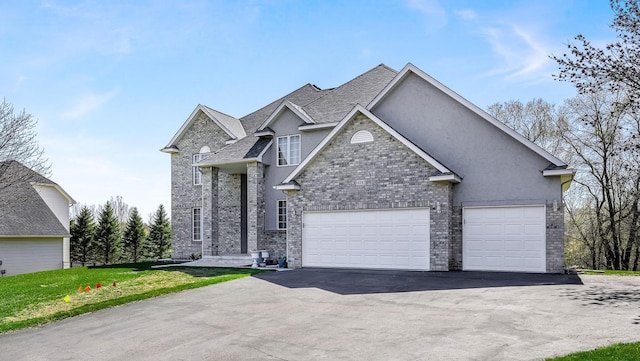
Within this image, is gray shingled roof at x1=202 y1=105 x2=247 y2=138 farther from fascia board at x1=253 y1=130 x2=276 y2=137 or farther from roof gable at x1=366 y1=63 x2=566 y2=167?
roof gable at x1=366 y1=63 x2=566 y2=167

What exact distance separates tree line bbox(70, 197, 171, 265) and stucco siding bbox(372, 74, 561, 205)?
1057 inches

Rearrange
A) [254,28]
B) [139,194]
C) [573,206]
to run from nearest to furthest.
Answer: [254,28]
[573,206]
[139,194]

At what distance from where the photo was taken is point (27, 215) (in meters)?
26.3

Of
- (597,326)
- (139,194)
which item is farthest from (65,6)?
(139,194)

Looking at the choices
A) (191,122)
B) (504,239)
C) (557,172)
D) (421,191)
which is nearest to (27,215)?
(191,122)

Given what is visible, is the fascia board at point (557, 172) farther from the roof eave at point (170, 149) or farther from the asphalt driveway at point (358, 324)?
the roof eave at point (170, 149)

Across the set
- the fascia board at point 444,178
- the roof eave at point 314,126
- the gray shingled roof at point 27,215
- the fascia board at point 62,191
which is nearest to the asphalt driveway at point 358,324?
the fascia board at point 444,178

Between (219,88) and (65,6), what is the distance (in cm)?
597

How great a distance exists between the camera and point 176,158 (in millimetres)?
A: 25703

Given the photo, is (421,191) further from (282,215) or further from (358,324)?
(358,324)

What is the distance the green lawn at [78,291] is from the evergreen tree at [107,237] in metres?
19.4

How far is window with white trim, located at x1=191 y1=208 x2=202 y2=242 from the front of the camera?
2481cm

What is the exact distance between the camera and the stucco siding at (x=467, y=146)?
15.5 m

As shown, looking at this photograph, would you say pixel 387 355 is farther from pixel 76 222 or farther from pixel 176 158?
pixel 76 222
